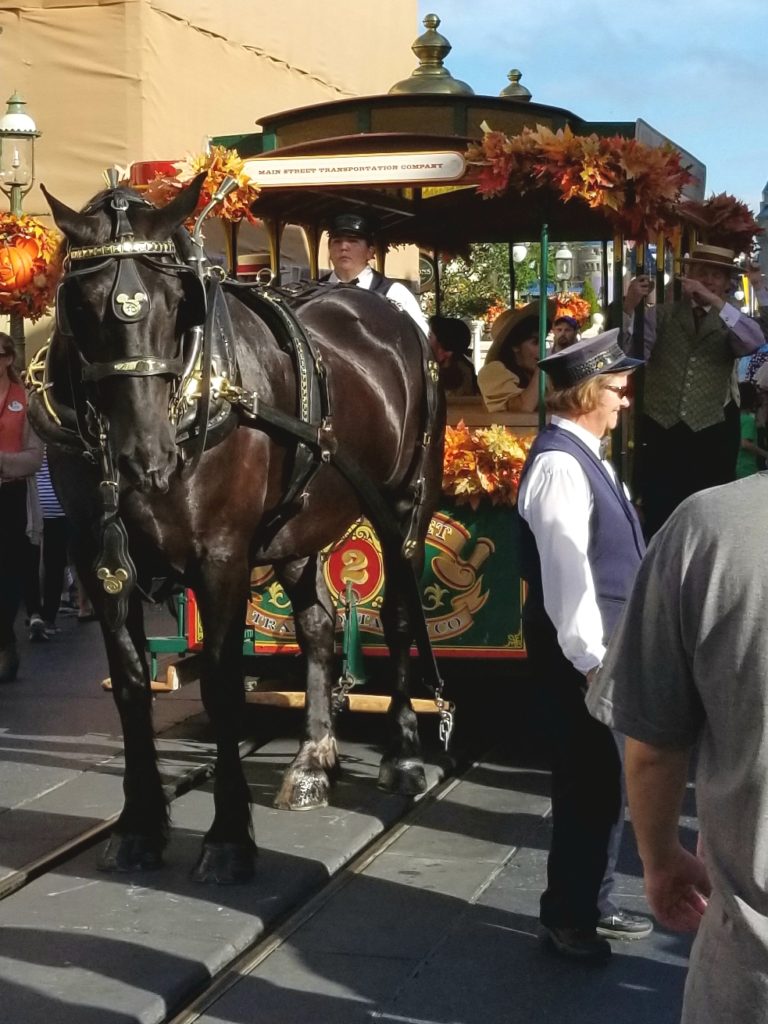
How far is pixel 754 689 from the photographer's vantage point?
2365 mm

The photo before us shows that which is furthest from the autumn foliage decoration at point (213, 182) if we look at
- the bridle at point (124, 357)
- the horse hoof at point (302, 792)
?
the horse hoof at point (302, 792)

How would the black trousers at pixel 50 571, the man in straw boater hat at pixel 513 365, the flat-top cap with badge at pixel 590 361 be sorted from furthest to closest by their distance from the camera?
1. the black trousers at pixel 50 571
2. the man in straw boater hat at pixel 513 365
3. the flat-top cap with badge at pixel 590 361

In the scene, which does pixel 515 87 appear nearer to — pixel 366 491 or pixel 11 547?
pixel 11 547

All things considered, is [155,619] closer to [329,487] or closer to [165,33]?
[329,487]

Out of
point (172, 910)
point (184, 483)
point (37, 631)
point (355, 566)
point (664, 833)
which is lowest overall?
point (37, 631)

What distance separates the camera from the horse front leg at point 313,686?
6680mm

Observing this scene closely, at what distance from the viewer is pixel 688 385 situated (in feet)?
30.0

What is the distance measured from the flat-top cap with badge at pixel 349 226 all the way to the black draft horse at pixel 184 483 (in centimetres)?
82

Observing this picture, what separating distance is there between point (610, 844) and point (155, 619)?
27.5 ft

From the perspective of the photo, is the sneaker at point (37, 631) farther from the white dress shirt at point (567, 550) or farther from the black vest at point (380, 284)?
the white dress shirt at point (567, 550)

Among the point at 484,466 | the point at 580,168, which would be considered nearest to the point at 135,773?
the point at 484,466

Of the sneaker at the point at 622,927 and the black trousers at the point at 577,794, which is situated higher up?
the black trousers at the point at 577,794

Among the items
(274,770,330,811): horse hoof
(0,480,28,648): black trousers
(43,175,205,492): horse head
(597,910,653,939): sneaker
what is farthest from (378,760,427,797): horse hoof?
(0,480,28,648): black trousers

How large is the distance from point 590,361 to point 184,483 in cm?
157
